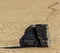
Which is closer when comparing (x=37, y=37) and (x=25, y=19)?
(x=37, y=37)

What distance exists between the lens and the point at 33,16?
1927cm

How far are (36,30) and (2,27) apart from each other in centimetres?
514

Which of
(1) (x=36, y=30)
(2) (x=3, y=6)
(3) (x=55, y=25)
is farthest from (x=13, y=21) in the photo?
(1) (x=36, y=30)

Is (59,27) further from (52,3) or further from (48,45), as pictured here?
(52,3)

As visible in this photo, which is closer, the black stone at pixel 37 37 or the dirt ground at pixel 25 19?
the black stone at pixel 37 37

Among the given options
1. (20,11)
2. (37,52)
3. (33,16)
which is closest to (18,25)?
(33,16)

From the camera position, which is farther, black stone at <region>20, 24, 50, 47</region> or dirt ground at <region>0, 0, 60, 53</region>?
dirt ground at <region>0, 0, 60, 53</region>

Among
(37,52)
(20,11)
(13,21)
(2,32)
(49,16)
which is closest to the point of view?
(37,52)

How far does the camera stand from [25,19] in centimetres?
1825

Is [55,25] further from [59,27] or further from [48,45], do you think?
[48,45]

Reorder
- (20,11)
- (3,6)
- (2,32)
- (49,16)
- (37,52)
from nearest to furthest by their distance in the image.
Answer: (37,52) → (2,32) → (49,16) → (20,11) → (3,6)

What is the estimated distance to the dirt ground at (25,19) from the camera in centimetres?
1253

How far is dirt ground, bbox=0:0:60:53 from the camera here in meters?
12.5

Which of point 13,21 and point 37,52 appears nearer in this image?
point 37,52
